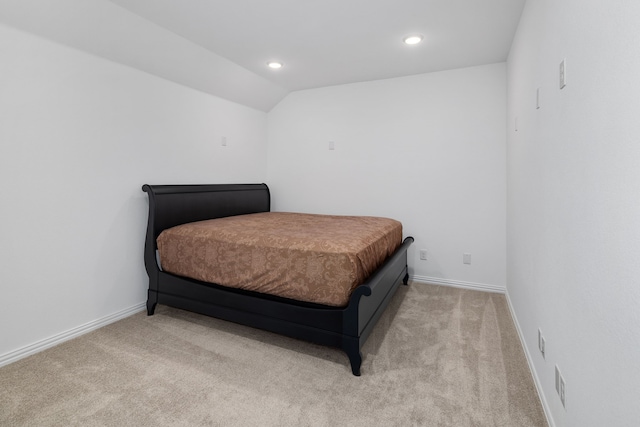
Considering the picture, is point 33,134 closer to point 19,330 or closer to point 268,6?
point 19,330

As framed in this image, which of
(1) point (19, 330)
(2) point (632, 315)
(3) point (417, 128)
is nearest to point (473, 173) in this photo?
(3) point (417, 128)

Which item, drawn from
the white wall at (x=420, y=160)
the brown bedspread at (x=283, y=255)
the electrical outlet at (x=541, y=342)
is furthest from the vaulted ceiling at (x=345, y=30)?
the electrical outlet at (x=541, y=342)

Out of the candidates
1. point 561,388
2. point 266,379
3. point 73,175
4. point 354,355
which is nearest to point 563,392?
point 561,388

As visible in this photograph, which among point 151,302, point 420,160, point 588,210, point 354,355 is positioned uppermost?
point 420,160

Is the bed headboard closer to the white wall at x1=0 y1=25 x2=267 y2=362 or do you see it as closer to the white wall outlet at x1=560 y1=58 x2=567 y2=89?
the white wall at x1=0 y1=25 x2=267 y2=362

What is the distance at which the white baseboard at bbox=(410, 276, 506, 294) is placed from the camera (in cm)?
341

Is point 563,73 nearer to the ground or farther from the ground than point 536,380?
farther from the ground

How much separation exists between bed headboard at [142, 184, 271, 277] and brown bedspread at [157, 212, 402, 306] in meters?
0.14

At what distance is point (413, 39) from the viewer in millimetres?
2812

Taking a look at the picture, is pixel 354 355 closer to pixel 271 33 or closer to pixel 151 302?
pixel 151 302

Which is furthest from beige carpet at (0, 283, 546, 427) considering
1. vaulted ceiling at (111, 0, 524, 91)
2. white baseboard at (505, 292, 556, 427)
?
vaulted ceiling at (111, 0, 524, 91)

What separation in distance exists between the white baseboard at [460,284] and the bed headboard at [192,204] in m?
2.29

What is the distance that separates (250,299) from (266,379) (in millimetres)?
574

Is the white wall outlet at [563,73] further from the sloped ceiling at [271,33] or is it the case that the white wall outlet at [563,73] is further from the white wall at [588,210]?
the sloped ceiling at [271,33]
